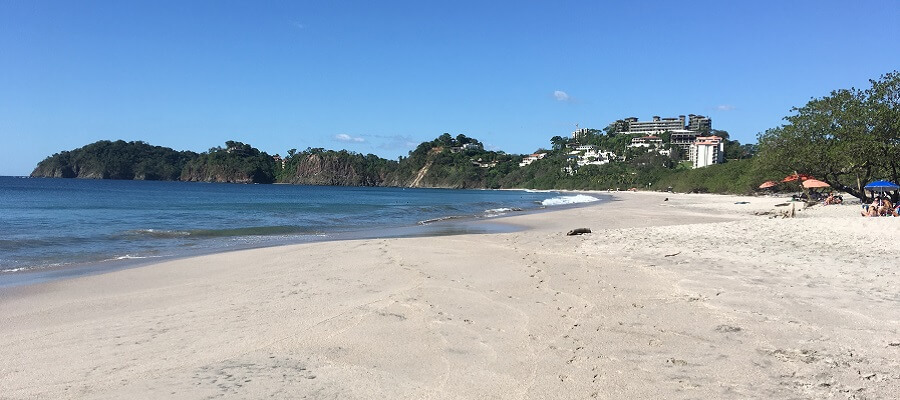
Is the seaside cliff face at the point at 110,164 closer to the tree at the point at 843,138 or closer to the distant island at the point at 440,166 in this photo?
the distant island at the point at 440,166

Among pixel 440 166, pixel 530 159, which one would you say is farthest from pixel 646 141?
pixel 440 166

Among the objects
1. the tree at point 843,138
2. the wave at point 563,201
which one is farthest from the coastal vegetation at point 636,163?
the wave at point 563,201

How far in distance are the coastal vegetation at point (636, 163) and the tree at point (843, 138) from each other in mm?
55

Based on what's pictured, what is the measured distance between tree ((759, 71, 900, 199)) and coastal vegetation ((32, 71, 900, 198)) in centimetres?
6

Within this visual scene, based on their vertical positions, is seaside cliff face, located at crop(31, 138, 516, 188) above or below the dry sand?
above

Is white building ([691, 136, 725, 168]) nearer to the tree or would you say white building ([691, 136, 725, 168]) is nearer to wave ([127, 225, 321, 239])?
the tree

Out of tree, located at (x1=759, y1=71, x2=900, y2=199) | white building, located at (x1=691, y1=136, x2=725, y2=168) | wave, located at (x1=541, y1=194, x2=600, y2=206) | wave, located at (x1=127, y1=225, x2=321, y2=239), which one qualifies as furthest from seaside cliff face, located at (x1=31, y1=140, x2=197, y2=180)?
tree, located at (x1=759, y1=71, x2=900, y2=199)

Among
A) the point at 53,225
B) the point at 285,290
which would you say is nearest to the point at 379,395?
the point at 285,290

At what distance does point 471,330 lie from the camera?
587 cm

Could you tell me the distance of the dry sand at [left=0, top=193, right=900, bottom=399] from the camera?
13.9 ft

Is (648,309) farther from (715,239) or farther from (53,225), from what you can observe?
(53,225)

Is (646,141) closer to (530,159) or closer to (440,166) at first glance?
(530,159)

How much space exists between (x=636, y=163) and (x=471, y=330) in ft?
463

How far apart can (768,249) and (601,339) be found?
27.5 ft
